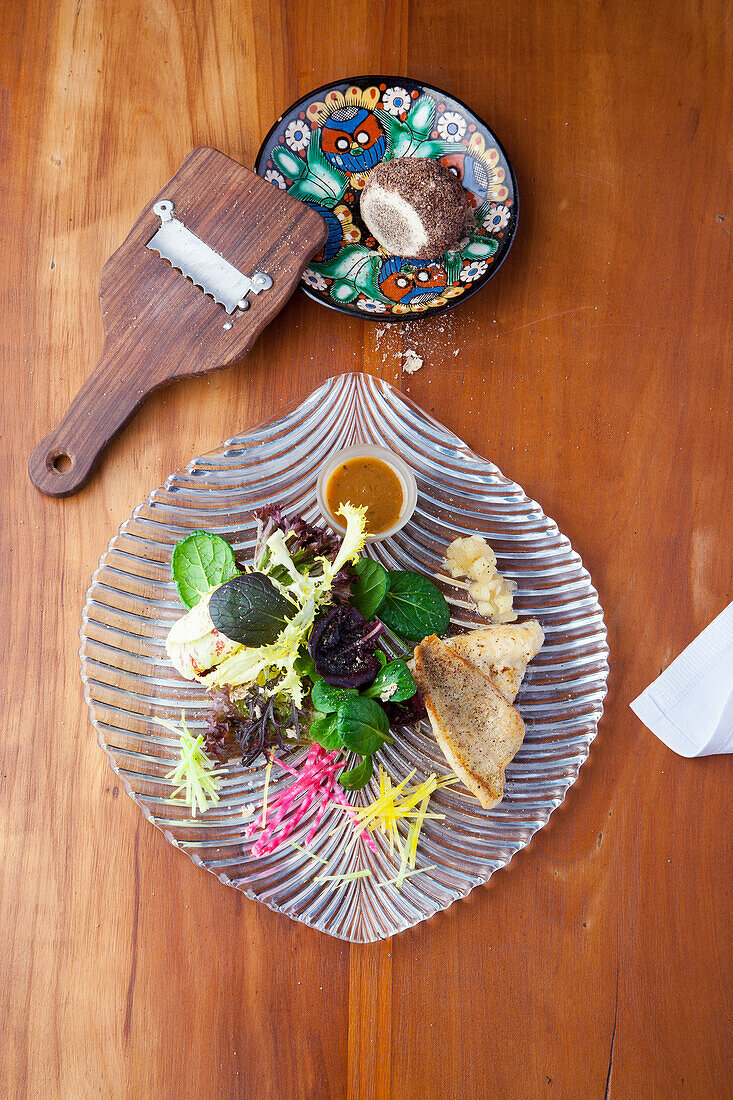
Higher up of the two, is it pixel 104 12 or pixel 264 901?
pixel 104 12

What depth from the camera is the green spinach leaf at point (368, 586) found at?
170 centimetres

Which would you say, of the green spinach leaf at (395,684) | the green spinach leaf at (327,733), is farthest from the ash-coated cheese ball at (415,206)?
the green spinach leaf at (327,733)

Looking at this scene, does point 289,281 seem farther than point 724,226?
No

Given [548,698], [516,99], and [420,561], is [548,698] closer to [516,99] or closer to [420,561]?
[420,561]

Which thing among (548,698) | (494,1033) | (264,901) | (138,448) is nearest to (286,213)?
(138,448)

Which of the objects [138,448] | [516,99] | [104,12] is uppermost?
[104,12]

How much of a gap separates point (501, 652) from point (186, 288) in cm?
116

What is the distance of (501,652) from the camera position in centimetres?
175

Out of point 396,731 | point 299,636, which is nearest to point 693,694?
point 396,731

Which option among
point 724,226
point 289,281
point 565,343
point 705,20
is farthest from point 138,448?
point 705,20

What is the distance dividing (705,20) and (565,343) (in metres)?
0.94

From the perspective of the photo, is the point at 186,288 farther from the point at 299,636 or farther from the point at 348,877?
the point at 348,877

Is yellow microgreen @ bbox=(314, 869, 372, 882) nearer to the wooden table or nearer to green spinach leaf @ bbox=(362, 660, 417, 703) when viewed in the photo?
the wooden table

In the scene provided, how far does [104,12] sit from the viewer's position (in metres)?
1.92
